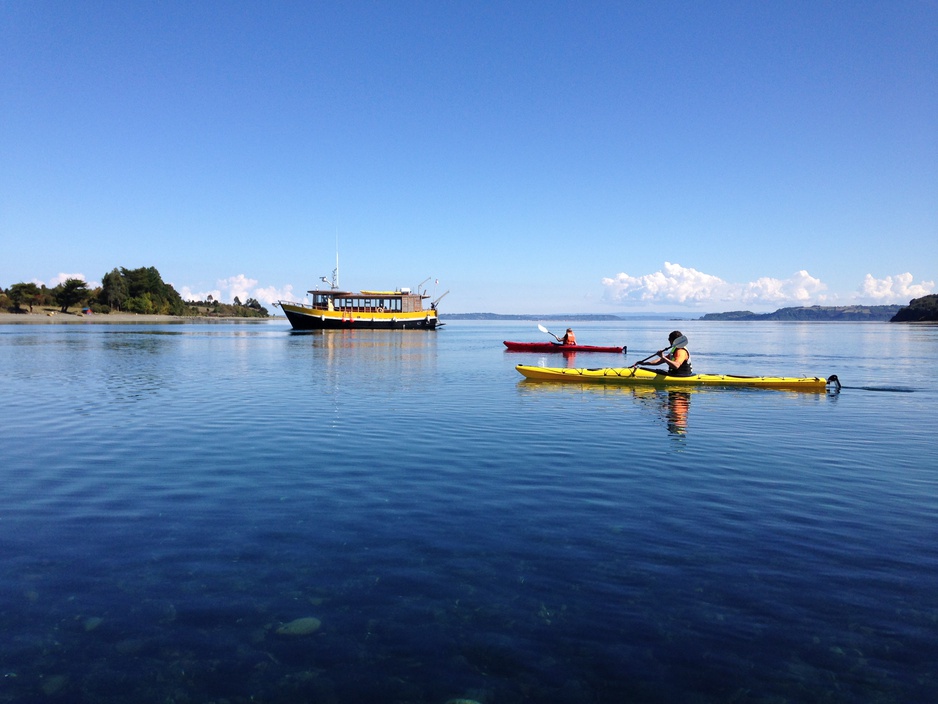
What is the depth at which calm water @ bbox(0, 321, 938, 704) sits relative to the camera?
5027 millimetres

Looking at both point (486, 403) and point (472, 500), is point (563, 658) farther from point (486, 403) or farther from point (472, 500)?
point (486, 403)

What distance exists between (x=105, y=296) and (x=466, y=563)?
155m

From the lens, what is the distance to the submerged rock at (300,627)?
5629 mm

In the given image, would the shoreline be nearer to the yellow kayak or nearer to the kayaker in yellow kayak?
the yellow kayak

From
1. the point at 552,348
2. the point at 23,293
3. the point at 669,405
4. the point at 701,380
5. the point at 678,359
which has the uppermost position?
the point at 23,293

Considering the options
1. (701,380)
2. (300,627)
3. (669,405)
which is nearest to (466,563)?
(300,627)

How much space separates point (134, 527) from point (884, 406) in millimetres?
23198

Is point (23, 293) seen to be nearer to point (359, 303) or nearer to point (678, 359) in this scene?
point (359, 303)

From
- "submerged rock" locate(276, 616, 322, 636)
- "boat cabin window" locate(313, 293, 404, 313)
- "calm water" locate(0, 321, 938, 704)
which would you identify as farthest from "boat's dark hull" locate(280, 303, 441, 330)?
"submerged rock" locate(276, 616, 322, 636)

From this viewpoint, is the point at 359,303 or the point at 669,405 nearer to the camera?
the point at 669,405

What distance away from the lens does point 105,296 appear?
137500 mm

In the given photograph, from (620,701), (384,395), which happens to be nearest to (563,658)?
(620,701)

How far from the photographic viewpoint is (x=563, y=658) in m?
5.23

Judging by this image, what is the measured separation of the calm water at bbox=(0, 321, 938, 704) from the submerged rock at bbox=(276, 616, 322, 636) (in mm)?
55
